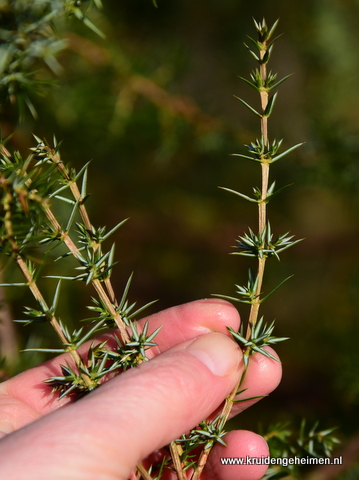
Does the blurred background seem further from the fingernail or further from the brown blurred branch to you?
the fingernail

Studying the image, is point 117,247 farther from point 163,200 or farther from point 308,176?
point 308,176

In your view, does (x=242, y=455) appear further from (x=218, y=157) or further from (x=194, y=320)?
(x=218, y=157)

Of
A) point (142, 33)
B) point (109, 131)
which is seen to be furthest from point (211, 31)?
point (109, 131)

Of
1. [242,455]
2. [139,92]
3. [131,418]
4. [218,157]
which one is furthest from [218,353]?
[218,157]

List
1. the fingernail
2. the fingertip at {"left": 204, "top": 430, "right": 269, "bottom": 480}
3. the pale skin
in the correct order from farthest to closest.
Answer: the fingertip at {"left": 204, "top": 430, "right": 269, "bottom": 480} → the fingernail → the pale skin

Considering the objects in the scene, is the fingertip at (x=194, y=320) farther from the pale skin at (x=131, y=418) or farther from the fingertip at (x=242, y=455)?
the fingertip at (x=242, y=455)

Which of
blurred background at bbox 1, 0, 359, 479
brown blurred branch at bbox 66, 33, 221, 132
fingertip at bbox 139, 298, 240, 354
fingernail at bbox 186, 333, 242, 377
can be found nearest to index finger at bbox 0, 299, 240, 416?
fingertip at bbox 139, 298, 240, 354
